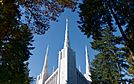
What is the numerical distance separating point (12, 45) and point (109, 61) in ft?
47.3

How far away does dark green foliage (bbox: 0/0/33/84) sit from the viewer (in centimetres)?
977

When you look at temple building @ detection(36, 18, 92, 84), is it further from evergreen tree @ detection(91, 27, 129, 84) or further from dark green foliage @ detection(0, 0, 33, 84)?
dark green foliage @ detection(0, 0, 33, 84)

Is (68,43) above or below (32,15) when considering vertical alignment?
above

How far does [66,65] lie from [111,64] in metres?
36.4

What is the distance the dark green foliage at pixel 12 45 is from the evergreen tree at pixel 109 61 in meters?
8.82

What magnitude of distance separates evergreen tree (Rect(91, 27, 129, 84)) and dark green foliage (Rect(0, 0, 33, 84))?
8.82 m

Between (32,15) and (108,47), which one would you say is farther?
(108,47)

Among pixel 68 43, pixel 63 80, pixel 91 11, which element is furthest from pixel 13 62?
pixel 68 43

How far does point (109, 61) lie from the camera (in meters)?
29.7

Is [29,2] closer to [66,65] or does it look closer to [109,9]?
[109,9]

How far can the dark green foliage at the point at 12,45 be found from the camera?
9.77 m

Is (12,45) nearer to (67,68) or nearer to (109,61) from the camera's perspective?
(109,61)

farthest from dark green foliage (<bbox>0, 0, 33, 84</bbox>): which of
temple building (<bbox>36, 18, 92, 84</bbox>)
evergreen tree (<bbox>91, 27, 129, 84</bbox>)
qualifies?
temple building (<bbox>36, 18, 92, 84</bbox>)

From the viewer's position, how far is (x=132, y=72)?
21031mm
